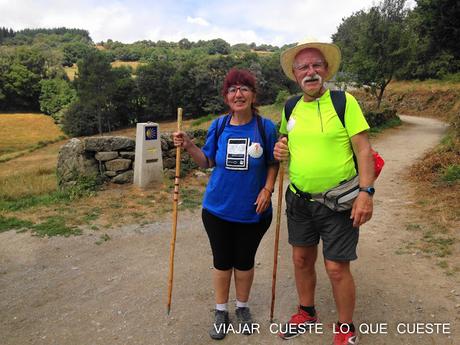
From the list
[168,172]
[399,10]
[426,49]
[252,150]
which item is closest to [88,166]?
[168,172]

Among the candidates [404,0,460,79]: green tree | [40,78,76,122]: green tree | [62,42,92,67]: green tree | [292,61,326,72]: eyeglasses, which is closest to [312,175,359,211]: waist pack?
[292,61,326,72]: eyeglasses

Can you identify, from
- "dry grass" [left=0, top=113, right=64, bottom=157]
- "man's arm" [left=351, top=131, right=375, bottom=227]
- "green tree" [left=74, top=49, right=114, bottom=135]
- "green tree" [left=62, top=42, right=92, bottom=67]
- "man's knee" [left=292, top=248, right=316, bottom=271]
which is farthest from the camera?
"green tree" [left=62, top=42, right=92, bottom=67]

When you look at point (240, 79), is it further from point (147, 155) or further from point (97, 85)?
point (97, 85)

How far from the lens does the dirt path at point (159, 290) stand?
3.01 metres

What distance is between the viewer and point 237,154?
270 cm

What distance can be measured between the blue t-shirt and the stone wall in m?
5.14

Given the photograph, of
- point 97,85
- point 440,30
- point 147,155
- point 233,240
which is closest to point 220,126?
point 233,240

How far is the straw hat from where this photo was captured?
2522mm

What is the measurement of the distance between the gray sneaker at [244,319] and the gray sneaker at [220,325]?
3.9 inches

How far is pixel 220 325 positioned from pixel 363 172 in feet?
5.39

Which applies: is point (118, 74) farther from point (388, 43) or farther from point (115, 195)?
point (115, 195)

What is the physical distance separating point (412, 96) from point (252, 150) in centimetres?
2836

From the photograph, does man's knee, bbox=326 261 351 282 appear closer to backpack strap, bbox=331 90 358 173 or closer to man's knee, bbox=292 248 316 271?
man's knee, bbox=292 248 316 271

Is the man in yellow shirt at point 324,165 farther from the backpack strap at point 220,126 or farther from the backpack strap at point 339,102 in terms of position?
the backpack strap at point 220,126
